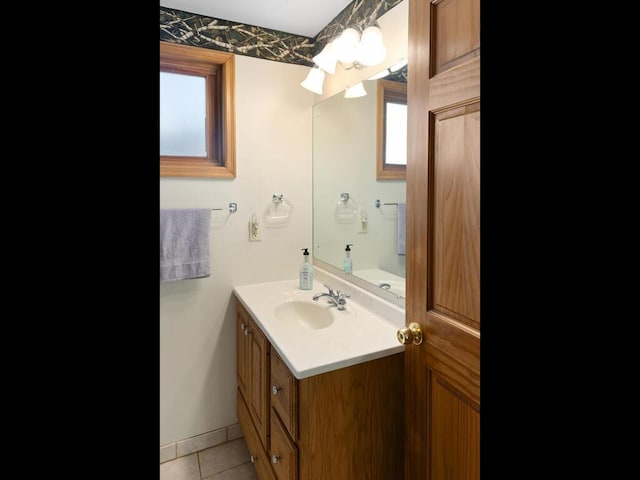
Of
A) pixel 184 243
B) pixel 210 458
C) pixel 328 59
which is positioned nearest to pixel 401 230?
pixel 328 59

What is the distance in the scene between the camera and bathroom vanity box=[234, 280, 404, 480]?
1.21 m

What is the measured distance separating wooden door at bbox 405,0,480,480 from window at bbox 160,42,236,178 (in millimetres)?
1189

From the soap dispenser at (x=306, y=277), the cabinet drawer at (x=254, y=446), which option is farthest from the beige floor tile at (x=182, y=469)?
the soap dispenser at (x=306, y=277)

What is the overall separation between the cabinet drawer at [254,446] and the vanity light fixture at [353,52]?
1.72m

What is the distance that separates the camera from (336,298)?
5.97ft

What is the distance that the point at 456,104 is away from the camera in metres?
0.95

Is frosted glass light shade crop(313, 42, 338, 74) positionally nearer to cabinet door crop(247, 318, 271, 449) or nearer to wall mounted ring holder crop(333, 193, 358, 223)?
wall mounted ring holder crop(333, 193, 358, 223)

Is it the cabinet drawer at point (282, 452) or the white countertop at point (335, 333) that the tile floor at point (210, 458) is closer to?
the cabinet drawer at point (282, 452)

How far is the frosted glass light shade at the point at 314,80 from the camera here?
6.57 feet

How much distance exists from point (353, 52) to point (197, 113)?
926 millimetres

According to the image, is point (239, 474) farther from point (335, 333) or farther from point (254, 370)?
point (335, 333)
